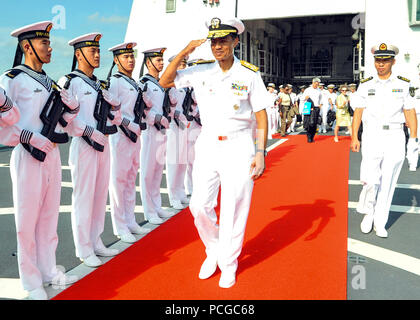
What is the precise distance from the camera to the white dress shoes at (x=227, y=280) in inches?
149

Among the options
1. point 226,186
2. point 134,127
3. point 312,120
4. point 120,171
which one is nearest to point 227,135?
point 226,186

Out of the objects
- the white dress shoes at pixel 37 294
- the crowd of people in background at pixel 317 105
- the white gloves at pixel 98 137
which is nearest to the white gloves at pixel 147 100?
the white gloves at pixel 98 137

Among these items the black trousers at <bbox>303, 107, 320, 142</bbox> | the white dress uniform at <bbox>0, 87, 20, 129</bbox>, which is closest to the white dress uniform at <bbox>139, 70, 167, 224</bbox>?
the white dress uniform at <bbox>0, 87, 20, 129</bbox>

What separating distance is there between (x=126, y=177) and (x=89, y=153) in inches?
41.5

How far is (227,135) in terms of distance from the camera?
3.75m

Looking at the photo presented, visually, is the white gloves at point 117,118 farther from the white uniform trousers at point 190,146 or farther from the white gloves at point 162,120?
the white uniform trousers at point 190,146

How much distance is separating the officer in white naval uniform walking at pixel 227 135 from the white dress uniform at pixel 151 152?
1.97 metres

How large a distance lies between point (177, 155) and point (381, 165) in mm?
3121

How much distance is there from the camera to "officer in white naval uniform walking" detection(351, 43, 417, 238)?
513cm

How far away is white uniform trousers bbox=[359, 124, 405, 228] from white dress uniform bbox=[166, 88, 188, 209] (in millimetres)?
2850

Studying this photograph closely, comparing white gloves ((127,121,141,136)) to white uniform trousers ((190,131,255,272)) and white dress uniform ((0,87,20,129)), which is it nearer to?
white uniform trousers ((190,131,255,272))

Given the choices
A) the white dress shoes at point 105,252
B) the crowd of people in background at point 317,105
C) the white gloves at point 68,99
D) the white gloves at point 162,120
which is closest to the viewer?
the white gloves at point 68,99

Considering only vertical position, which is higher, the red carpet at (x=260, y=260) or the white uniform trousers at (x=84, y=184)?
the white uniform trousers at (x=84, y=184)
